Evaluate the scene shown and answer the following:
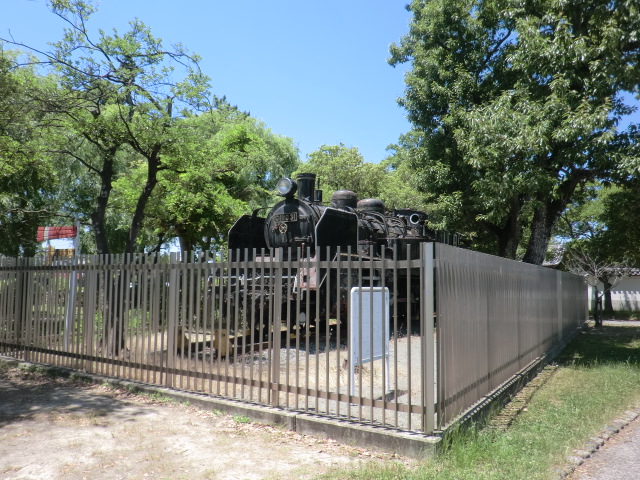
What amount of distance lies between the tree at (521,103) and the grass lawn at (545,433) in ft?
16.4

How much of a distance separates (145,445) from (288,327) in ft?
6.46

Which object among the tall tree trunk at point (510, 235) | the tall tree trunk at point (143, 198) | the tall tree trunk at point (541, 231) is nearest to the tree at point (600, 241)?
the tall tree trunk at point (510, 235)

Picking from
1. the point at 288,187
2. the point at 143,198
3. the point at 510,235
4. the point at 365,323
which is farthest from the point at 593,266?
the point at 365,323

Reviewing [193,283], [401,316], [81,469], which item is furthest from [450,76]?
[81,469]

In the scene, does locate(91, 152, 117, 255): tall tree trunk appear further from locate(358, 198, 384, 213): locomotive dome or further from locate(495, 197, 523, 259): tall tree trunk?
locate(495, 197, 523, 259): tall tree trunk

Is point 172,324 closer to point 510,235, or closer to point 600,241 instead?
point 510,235

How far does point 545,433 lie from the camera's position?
5387 mm

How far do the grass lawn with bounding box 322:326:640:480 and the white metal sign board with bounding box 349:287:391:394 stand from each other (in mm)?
1196

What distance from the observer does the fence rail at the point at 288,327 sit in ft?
16.4

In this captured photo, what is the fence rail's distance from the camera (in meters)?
5.00

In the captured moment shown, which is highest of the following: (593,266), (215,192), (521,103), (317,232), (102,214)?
(521,103)

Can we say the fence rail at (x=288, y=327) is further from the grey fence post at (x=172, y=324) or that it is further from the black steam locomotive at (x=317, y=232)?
the black steam locomotive at (x=317, y=232)

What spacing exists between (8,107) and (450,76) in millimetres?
12270

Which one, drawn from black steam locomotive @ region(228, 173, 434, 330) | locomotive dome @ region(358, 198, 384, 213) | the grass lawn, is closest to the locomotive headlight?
black steam locomotive @ region(228, 173, 434, 330)
